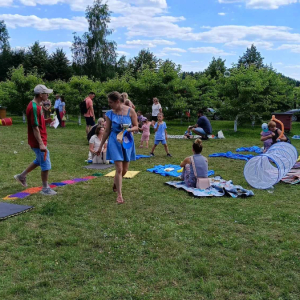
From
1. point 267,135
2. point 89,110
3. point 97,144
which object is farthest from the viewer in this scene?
point 89,110

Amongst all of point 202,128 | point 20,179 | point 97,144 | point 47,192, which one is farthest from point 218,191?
point 202,128

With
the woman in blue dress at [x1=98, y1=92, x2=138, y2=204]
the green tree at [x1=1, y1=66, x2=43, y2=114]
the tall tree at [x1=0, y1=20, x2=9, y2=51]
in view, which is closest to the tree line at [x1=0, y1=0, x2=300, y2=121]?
the green tree at [x1=1, y1=66, x2=43, y2=114]

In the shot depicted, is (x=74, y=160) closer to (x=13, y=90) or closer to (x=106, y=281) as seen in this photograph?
(x=106, y=281)

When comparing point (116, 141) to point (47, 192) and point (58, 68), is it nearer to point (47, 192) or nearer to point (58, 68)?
point (47, 192)

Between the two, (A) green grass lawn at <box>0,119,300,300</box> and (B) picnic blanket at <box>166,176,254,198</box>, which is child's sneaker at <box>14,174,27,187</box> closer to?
(A) green grass lawn at <box>0,119,300,300</box>

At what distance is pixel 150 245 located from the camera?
4.30 meters

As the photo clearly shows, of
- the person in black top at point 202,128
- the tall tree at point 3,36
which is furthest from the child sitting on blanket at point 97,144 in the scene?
the tall tree at point 3,36

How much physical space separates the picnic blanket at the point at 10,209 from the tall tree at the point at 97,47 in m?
40.5

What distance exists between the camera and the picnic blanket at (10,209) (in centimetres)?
517

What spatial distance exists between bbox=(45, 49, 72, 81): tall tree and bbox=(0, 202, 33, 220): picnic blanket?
128ft

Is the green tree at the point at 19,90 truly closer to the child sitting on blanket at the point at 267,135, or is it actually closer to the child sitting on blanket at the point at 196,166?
the child sitting on blanket at the point at 267,135

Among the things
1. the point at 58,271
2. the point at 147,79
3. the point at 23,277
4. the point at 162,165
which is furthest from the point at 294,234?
the point at 147,79

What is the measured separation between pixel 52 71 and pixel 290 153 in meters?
39.1

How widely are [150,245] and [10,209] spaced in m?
2.55
